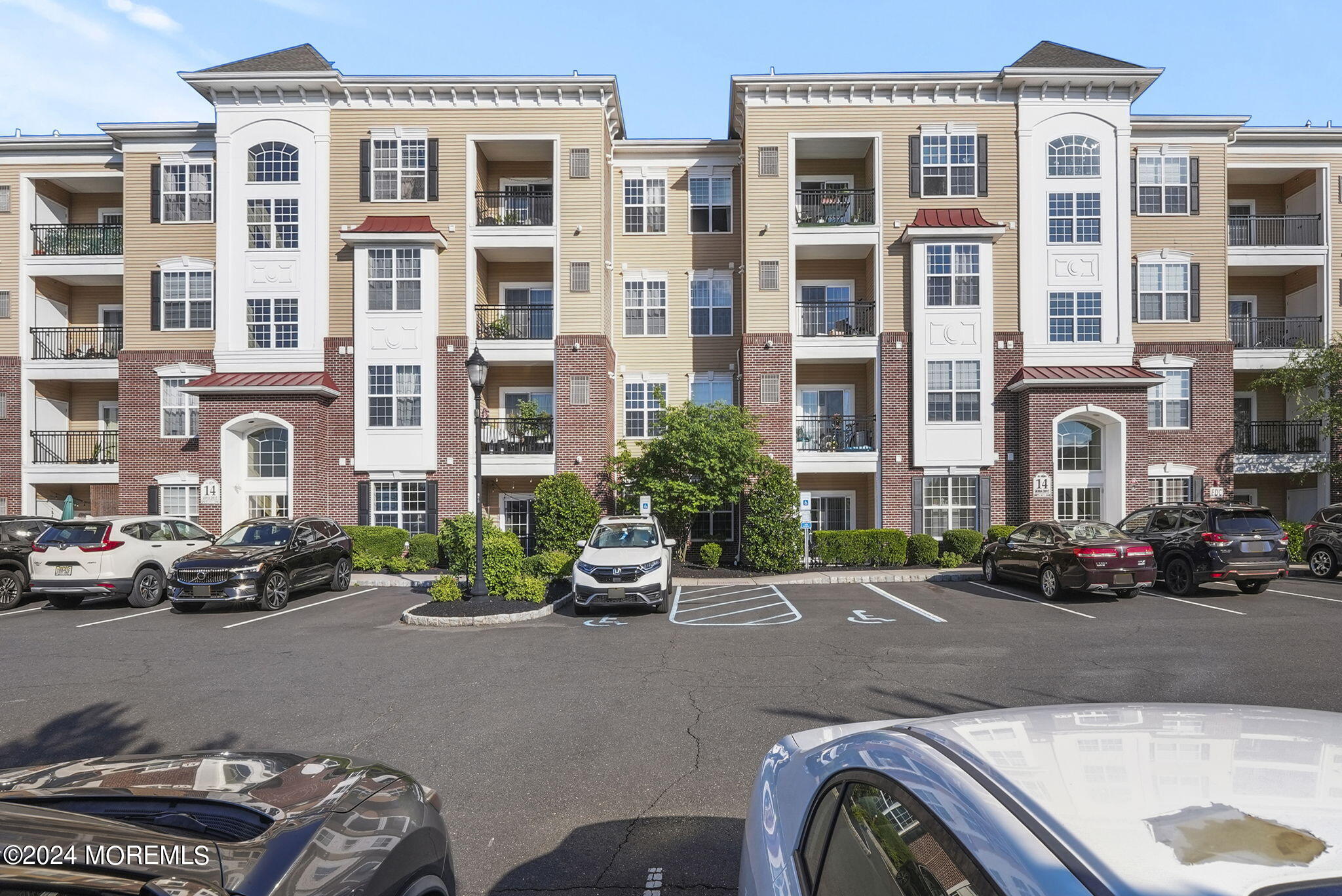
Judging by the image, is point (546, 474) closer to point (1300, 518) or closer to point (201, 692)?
point (201, 692)

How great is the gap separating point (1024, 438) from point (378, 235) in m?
20.0

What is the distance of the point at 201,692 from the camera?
8148 millimetres

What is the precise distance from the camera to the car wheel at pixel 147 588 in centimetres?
1450

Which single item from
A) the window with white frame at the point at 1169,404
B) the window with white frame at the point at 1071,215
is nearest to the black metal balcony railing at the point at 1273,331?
the window with white frame at the point at 1169,404

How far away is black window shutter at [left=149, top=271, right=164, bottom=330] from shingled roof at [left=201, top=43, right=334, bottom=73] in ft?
21.6

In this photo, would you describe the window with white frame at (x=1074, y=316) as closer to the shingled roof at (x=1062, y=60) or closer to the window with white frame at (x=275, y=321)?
the shingled roof at (x=1062, y=60)

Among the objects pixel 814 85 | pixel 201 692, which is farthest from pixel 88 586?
pixel 814 85

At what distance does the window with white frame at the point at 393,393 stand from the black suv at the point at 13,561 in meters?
8.71

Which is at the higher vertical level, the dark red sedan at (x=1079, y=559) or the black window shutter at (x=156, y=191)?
the black window shutter at (x=156, y=191)

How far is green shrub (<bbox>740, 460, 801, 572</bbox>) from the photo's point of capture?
19.9 m

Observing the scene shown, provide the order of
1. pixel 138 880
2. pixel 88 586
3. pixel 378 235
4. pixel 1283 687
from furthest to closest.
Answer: pixel 378 235 → pixel 88 586 → pixel 1283 687 → pixel 138 880


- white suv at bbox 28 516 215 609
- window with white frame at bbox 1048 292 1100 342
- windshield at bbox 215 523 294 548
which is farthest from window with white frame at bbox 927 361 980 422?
white suv at bbox 28 516 215 609

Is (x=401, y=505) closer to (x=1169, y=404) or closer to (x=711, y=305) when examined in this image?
(x=711, y=305)

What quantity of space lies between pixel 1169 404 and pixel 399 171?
24.9 meters
